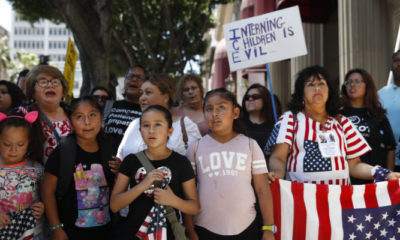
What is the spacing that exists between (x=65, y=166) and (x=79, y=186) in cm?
20

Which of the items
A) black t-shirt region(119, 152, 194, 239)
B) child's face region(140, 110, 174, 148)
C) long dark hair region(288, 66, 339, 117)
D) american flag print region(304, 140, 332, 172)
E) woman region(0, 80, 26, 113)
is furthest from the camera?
woman region(0, 80, 26, 113)

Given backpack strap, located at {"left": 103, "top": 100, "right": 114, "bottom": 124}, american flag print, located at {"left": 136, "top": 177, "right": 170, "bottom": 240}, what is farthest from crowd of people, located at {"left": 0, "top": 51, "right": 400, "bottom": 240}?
backpack strap, located at {"left": 103, "top": 100, "right": 114, "bottom": 124}

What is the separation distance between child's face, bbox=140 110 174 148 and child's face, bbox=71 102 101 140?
22.7 inches

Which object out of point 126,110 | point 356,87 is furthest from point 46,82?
point 356,87

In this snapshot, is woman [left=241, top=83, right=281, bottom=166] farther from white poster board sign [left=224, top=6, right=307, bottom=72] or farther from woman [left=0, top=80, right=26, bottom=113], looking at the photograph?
woman [left=0, top=80, right=26, bottom=113]

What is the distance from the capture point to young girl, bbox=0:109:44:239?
9.68 feet

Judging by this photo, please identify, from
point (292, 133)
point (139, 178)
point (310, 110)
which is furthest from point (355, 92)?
point (139, 178)

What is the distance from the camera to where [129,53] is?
43.7ft

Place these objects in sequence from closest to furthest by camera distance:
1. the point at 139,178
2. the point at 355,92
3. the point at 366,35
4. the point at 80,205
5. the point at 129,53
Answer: the point at 139,178, the point at 80,205, the point at 355,92, the point at 366,35, the point at 129,53

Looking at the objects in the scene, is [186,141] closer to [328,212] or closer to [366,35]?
[328,212]

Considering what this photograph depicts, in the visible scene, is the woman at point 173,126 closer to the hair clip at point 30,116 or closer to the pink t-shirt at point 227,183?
the pink t-shirt at point 227,183

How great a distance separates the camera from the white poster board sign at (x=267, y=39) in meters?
4.67

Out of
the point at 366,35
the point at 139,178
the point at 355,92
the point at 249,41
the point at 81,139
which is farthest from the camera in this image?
the point at 366,35

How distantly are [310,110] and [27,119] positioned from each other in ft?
8.04
